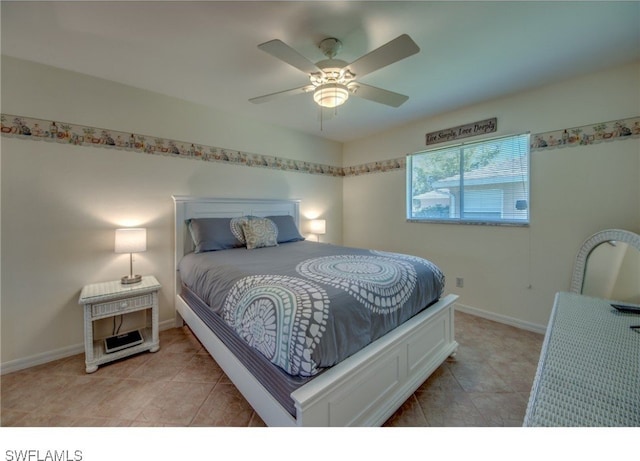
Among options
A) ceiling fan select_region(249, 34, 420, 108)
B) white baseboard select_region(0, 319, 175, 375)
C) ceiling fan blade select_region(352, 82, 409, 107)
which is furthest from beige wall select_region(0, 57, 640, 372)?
ceiling fan blade select_region(352, 82, 409, 107)

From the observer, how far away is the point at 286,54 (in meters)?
1.45

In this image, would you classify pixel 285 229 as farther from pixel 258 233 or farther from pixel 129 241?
pixel 129 241

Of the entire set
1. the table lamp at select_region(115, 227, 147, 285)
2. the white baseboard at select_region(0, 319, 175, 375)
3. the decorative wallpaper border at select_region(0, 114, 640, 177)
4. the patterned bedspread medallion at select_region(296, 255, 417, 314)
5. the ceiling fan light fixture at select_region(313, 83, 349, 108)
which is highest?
the ceiling fan light fixture at select_region(313, 83, 349, 108)

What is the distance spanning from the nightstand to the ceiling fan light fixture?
6.86 feet

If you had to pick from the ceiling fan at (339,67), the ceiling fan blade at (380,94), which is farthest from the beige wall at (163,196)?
the ceiling fan blade at (380,94)

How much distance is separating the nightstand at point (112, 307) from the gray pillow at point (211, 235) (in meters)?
0.55

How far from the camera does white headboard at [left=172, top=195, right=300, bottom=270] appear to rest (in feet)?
8.70

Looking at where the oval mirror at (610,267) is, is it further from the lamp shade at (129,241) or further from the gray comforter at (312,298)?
the lamp shade at (129,241)

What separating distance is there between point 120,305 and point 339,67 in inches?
97.4

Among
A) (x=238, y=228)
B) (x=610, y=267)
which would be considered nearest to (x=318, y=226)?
(x=238, y=228)

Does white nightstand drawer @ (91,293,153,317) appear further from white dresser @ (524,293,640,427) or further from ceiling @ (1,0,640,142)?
white dresser @ (524,293,640,427)

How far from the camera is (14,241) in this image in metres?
1.92

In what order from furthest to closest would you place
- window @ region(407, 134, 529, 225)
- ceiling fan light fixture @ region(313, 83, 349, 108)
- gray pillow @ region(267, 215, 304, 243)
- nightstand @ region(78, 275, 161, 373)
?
gray pillow @ region(267, 215, 304, 243) → window @ region(407, 134, 529, 225) → nightstand @ region(78, 275, 161, 373) → ceiling fan light fixture @ region(313, 83, 349, 108)

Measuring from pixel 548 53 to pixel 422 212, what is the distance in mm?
1939
